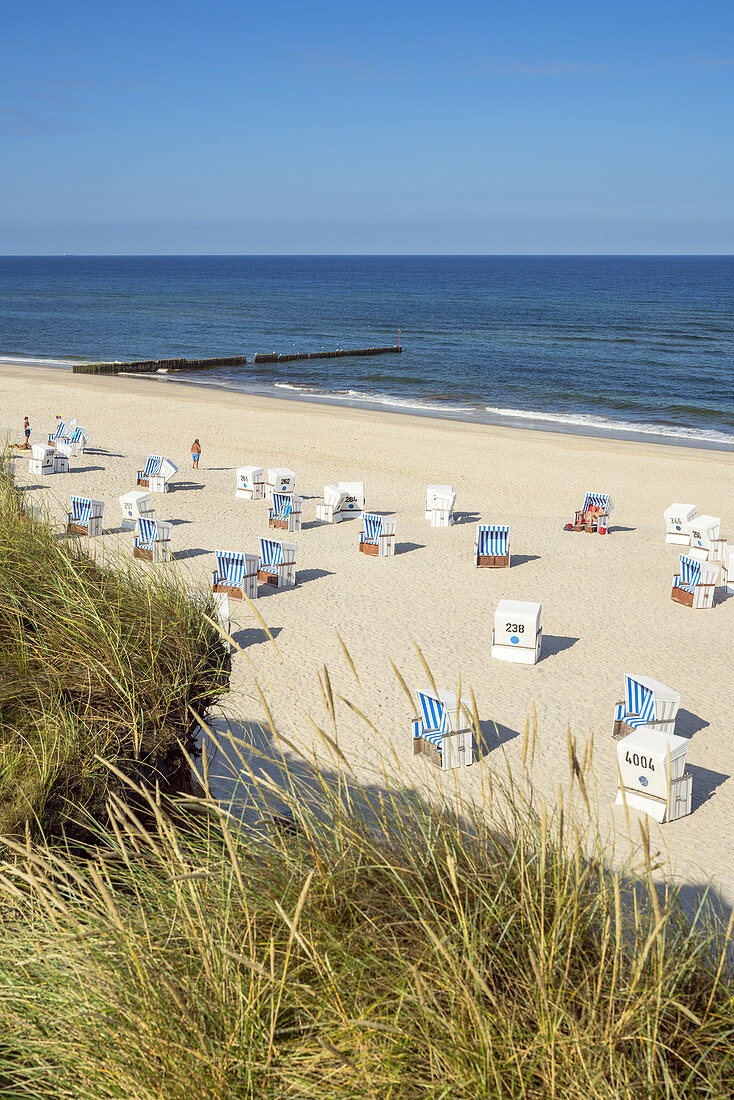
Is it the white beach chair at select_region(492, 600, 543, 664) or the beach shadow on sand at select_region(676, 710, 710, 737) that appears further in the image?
the white beach chair at select_region(492, 600, 543, 664)

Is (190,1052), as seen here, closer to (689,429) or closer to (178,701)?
(178,701)

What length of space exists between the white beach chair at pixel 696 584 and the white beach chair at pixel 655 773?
20.8 ft

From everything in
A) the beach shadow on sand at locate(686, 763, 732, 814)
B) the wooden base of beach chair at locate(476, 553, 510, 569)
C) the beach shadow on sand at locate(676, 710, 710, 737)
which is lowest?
the beach shadow on sand at locate(686, 763, 732, 814)

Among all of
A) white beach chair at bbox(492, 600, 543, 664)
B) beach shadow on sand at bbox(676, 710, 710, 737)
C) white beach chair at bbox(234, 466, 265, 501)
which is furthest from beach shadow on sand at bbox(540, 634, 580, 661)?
white beach chair at bbox(234, 466, 265, 501)

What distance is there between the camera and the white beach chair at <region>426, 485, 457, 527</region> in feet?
63.2

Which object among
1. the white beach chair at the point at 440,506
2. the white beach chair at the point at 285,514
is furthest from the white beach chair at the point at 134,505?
the white beach chair at the point at 440,506

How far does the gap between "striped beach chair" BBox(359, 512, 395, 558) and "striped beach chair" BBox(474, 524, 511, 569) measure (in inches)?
65.9

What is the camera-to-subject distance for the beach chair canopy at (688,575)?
14.8 meters

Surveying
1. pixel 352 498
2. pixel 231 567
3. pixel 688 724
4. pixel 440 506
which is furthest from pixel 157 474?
pixel 688 724

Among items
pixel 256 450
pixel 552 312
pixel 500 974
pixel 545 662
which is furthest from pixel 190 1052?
pixel 552 312

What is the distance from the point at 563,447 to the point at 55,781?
1042 inches

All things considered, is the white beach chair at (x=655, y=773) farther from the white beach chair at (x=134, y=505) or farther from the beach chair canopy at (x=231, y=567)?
the white beach chair at (x=134, y=505)

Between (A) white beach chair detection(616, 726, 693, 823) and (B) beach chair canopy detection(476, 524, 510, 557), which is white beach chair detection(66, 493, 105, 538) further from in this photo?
(A) white beach chair detection(616, 726, 693, 823)

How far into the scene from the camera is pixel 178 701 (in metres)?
5.84
